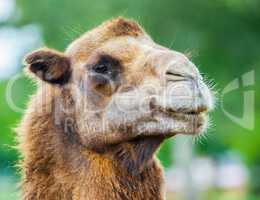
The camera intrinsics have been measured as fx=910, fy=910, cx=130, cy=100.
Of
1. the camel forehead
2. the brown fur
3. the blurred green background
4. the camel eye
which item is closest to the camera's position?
the brown fur

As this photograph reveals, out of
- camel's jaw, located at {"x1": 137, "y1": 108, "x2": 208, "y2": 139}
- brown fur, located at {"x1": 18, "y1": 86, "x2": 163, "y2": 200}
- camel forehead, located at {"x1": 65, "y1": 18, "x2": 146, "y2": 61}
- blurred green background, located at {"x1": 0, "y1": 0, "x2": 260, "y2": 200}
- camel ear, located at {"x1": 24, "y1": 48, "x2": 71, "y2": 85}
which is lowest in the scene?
brown fur, located at {"x1": 18, "y1": 86, "x2": 163, "y2": 200}

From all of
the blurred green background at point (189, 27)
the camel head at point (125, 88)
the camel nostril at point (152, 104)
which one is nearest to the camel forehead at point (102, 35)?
the camel head at point (125, 88)

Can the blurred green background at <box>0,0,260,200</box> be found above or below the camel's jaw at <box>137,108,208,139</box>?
above

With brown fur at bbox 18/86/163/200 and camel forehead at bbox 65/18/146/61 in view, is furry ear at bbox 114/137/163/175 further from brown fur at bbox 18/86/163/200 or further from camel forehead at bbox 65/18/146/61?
camel forehead at bbox 65/18/146/61

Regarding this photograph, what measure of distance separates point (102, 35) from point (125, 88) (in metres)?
0.63

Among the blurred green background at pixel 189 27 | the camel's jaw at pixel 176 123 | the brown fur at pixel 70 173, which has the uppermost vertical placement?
the blurred green background at pixel 189 27

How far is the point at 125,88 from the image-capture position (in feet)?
24.6

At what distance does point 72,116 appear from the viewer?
7758 millimetres

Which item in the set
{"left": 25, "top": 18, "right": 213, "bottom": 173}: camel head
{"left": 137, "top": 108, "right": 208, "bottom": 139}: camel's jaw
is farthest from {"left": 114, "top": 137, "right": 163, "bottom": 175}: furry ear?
{"left": 137, "top": 108, "right": 208, "bottom": 139}: camel's jaw

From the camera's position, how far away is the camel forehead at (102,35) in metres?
7.85

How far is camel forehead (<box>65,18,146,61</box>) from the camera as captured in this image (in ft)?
25.7

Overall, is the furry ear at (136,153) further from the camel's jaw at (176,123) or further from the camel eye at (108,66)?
the camel eye at (108,66)

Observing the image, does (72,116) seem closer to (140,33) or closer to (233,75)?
(140,33)

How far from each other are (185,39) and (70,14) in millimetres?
2622
